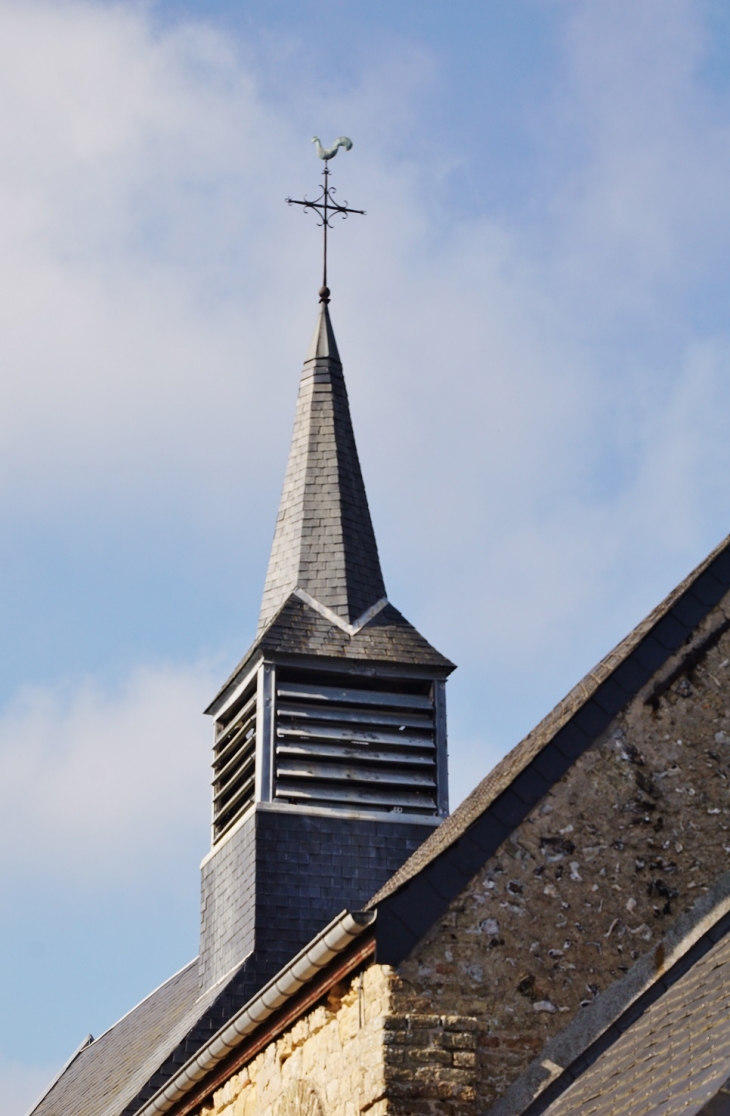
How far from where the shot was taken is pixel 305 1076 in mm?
8805

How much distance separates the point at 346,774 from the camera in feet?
51.2

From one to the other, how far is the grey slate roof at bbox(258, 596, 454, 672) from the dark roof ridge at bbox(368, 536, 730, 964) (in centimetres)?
620

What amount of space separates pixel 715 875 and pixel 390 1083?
2.05 m

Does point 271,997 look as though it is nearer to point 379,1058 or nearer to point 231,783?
point 379,1058

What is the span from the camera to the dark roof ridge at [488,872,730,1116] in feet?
26.1

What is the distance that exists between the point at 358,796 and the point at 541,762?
22.9 feet

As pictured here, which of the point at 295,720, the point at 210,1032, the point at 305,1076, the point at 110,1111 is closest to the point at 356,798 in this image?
the point at 295,720

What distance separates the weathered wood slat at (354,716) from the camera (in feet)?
52.0

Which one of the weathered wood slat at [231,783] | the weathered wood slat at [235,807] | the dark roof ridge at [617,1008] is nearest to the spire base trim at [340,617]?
the weathered wood slat at [231,783]

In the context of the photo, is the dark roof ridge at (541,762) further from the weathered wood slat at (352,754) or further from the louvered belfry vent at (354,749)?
the weathered wood slat at (352,754)

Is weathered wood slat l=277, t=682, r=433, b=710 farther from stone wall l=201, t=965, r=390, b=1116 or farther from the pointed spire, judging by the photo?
stone wall l=201, t=965, r=390, b=1116

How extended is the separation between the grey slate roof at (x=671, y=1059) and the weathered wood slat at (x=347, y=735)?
7928 mm

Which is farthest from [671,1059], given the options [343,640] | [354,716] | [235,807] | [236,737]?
[236,737]

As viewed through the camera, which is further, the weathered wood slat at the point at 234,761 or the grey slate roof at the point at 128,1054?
the weathered wood slat at the point at 234,761
